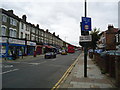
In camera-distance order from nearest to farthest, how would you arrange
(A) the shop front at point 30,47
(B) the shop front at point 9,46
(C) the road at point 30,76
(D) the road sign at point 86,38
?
(C) the road at point 30,76, (D) the road sign at point 86,38, (B) the shop front at point 9,46, (A) the shop front at point 30,47

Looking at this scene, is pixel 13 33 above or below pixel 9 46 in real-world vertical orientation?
above

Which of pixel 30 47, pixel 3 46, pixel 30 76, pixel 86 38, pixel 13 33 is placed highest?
pixel 13 33

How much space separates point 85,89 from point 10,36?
24.2 metres

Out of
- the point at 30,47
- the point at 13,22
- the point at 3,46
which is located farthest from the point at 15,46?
the point at 30,47

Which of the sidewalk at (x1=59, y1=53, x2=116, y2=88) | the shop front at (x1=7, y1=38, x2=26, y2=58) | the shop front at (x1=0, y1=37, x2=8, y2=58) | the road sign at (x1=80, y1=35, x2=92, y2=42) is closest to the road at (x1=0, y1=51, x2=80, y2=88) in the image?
the sidewalk at (x1=59, y1=53, x2=116, y2=88)

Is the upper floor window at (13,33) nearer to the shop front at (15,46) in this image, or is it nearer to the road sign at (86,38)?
the shop front at (15,46)

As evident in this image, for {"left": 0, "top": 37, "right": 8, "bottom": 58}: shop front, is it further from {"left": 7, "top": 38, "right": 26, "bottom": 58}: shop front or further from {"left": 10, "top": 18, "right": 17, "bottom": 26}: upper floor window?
{"left": 10, "top": 18, "right": 17, "bottom": 26}: upper floor window

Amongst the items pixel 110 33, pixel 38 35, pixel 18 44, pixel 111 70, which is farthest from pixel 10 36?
pixel 110 33

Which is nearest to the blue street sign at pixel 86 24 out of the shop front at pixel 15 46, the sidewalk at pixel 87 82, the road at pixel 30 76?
the sidewalk at pixel 87 82

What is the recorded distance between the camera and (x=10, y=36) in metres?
25.6

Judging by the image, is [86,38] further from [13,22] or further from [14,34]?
[13,22]

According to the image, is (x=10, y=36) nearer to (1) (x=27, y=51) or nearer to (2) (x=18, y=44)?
(2) (x=18, y=44)

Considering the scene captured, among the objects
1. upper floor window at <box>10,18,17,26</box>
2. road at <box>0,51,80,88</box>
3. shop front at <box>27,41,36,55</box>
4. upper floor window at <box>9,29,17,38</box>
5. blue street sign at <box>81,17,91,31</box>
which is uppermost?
upper floor window at <box>10,18,17,26</box>

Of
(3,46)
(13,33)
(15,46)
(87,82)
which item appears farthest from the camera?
(15,46)
